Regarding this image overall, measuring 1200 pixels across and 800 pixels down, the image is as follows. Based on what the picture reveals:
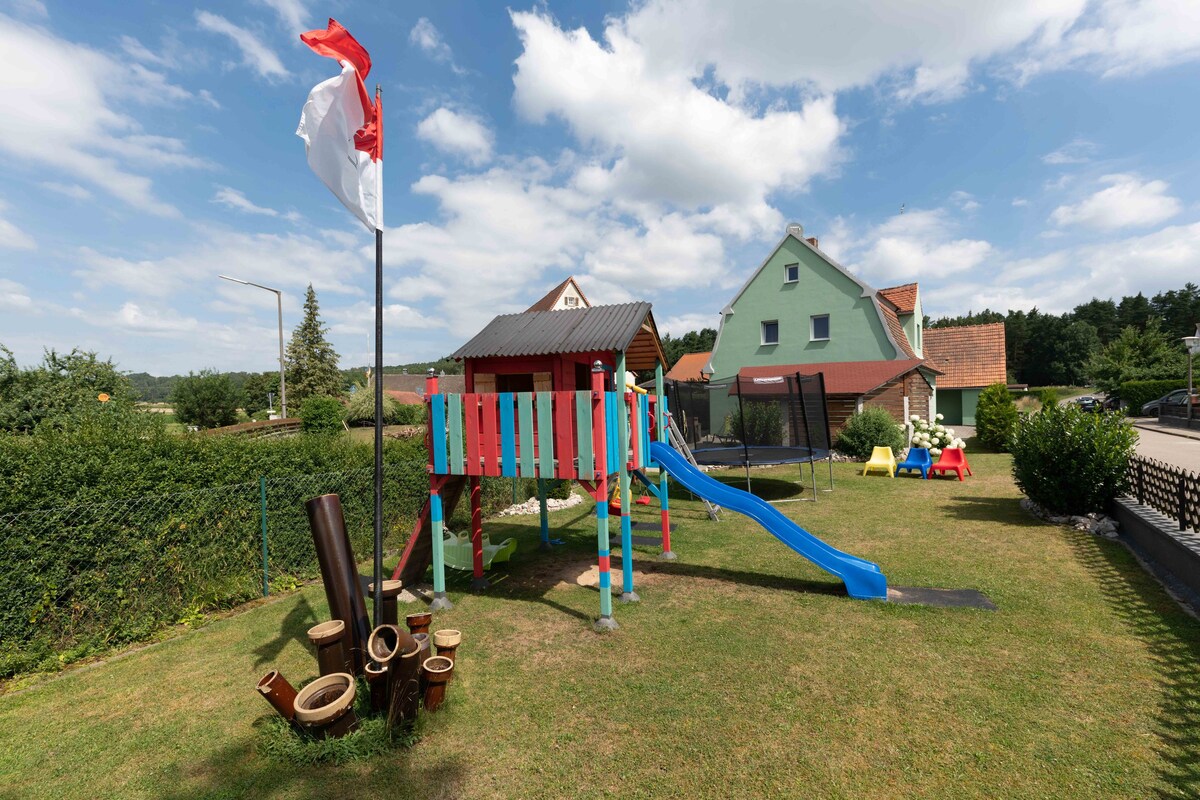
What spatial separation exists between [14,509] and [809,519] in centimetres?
1072

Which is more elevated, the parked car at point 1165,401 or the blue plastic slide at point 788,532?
the parked car at point 1165,401

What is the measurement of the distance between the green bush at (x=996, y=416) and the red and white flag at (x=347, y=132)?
2124cm

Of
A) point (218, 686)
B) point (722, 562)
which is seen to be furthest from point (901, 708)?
point (218, 686)

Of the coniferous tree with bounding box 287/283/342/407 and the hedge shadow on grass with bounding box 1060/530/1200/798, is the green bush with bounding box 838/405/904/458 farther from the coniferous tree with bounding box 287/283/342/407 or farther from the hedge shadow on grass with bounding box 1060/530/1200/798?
the coniferous tree with bounding box 287/283/342/407

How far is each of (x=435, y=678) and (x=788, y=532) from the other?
15.0 ft

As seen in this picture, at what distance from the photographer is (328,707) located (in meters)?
3.29

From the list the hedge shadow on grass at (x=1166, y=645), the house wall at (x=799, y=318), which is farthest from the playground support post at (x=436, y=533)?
the house wall at (x=799, y=318)

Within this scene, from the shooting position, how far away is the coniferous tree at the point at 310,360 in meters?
50.4

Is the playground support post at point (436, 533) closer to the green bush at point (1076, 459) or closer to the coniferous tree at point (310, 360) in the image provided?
the green bush at point (1076, 459)

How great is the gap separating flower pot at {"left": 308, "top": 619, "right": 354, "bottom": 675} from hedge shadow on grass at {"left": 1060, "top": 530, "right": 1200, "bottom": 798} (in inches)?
198

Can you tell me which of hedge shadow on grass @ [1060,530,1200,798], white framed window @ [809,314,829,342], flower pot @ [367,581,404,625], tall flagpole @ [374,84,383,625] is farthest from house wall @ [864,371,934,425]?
tall flagpole @ [374,84,383,625]

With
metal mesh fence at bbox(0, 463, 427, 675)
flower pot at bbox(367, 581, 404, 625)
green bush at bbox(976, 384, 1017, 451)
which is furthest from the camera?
green bush at bbox(976, 384, 1017, 451)

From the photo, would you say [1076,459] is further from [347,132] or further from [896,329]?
[896,329]

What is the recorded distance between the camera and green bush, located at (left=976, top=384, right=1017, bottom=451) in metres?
18.4
